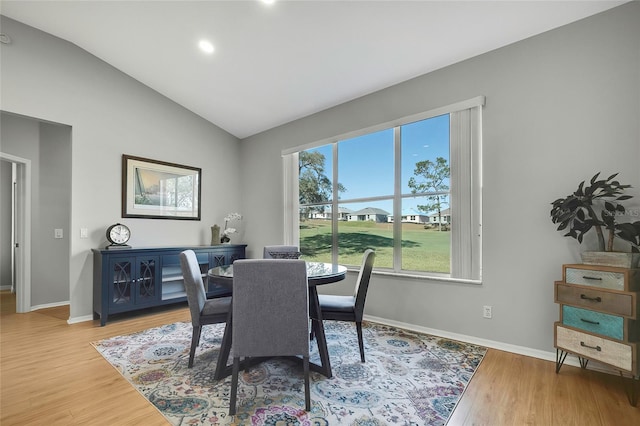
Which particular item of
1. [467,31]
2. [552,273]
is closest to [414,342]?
[552,273]

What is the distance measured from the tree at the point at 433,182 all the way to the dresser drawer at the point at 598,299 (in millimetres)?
1205

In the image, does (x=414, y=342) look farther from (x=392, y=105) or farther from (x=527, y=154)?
(x=392, y=105)

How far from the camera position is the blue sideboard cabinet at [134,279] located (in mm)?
3455

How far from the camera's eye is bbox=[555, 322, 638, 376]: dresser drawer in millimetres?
1840

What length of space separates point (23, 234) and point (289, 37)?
424cm

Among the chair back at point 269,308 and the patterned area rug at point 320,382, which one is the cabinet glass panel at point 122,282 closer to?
the patterned area rug at point 320,382

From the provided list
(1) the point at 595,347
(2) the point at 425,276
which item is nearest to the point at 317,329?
(2) the point at 425,276

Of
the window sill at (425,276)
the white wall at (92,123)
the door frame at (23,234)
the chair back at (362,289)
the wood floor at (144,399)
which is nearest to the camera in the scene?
the wood floor at (144,399)

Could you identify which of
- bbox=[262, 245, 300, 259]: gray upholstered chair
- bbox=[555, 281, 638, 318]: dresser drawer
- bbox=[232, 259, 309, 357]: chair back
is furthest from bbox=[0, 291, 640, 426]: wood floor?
bbox=[262, 245, 300, 259]: gray upholstered chair

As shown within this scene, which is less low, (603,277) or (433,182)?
(433,182)

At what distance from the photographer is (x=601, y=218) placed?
2205 mm

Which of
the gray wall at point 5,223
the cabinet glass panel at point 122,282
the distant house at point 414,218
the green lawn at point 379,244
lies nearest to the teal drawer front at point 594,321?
the green lawn at point 379,244

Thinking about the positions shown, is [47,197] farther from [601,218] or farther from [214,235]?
[601,218]

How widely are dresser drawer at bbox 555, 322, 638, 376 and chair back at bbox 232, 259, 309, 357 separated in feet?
6.27
